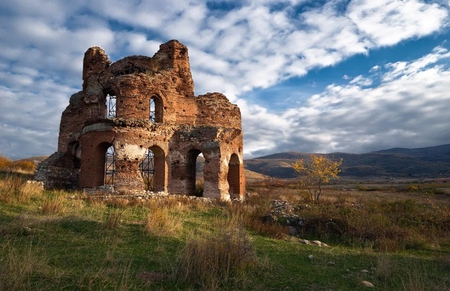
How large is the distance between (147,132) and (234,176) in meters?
6.92

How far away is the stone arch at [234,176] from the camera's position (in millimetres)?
22609

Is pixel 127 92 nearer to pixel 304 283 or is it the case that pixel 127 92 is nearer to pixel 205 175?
pixel 205 175

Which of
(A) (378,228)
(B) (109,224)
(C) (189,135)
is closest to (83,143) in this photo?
(C) (189,135)

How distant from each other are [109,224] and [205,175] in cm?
1241

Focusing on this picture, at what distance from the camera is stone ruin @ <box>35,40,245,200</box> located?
19.1 meters

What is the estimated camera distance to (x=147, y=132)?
19688 mm

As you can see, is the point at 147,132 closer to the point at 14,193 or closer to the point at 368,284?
the point at 14,193

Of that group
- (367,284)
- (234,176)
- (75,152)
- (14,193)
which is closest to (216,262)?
(367,284)

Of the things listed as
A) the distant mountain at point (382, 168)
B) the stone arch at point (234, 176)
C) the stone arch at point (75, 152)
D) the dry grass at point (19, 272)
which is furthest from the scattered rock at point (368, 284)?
the distant mountain at point (382, 168)

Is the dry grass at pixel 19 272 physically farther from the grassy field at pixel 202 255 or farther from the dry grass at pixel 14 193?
the dry grass at pixel 14 193

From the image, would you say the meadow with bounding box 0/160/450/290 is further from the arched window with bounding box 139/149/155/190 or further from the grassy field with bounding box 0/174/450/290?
the arched window with bounding box 139/149/155/190

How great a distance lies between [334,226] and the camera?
10.5 meters

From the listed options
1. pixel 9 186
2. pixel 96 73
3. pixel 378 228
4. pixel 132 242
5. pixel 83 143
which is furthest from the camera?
pixel 96 73

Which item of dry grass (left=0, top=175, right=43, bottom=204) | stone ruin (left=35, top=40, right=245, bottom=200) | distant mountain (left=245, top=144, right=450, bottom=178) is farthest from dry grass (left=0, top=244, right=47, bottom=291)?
distant mountain (left=245, top=144, right=450, bottom=178)
